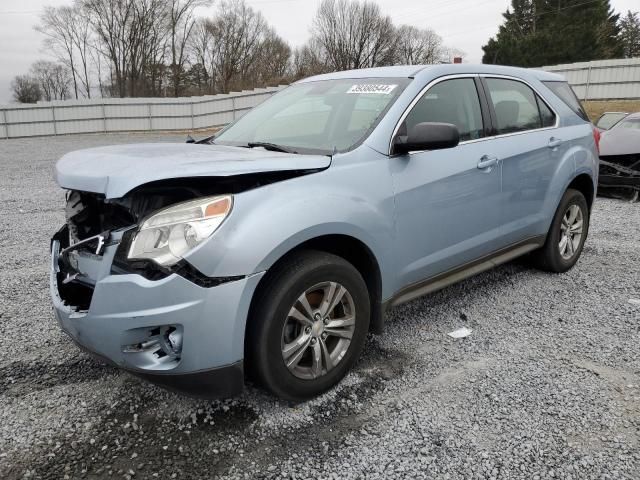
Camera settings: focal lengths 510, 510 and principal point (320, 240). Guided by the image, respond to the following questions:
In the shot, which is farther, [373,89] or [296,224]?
[373,89]

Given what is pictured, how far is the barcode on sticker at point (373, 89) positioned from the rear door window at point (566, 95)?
1937 millimetres

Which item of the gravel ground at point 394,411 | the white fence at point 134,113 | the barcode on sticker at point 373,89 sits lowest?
the gravel ground at point 394,411

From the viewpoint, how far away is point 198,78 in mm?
53031

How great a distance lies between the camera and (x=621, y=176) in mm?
8508

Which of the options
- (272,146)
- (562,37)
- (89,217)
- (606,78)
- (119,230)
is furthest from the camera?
(562,37)

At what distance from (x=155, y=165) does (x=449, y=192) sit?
71.6 inches

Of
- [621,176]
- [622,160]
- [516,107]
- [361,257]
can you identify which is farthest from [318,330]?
[622,160]

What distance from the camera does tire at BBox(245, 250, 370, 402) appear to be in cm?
242

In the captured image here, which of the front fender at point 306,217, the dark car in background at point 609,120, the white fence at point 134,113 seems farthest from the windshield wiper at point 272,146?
the white fence at point 134,113

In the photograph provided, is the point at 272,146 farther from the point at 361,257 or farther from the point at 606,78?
the point at 606,78

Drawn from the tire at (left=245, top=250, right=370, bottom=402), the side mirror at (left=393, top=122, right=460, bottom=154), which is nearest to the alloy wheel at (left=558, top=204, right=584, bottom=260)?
the side mirror at (left=393, top=122, right=460, bottom=154)

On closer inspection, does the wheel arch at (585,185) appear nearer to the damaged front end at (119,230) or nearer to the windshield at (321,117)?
the windshield at (321,117)

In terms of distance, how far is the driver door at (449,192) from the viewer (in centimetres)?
303

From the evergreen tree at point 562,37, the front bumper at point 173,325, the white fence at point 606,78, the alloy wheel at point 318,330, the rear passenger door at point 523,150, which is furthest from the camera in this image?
the evergreen tree at point 562,37
